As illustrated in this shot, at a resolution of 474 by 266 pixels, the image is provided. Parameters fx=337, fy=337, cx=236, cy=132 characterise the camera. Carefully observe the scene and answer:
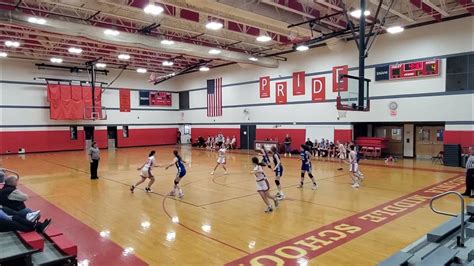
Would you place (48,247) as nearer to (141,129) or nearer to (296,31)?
(296,31)

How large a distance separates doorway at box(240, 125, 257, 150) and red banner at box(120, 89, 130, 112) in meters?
11.7

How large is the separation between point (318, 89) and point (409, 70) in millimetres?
6036

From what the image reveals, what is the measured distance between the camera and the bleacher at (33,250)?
5129 millimetres

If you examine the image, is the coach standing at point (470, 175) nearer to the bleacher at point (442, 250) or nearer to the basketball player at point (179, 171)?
the bleacher at point (442, 250)

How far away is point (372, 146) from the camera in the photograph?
20953mm

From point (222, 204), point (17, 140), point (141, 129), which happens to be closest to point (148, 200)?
point (222, 204)

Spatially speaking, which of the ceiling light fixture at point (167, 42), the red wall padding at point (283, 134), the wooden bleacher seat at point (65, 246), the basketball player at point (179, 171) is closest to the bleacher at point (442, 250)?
the wooden bleacher seat at point (65, 246)

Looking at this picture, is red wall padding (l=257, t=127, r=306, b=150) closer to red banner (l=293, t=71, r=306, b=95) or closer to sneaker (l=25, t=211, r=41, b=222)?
red banner (l=293, t=71, r=306, b=95)

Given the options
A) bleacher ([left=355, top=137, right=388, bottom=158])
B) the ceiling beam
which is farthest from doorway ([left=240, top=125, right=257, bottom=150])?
the ceiling beam

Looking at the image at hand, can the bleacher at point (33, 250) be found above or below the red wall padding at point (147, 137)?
below

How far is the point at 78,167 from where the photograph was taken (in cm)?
1869

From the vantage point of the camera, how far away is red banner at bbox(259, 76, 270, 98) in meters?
27.2

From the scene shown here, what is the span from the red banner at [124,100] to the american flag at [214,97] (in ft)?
25.8

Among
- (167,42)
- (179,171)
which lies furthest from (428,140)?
(167,42)
